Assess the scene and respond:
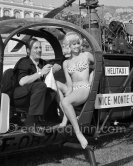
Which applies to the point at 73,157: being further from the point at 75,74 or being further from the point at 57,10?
the point at 57,10

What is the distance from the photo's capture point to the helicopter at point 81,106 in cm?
377

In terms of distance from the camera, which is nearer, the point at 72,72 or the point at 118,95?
the point at 72,72

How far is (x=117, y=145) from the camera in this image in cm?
525

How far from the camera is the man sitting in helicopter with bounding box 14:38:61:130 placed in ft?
12.7

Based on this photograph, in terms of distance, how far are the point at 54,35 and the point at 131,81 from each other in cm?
134

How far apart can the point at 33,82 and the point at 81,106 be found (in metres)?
0.73

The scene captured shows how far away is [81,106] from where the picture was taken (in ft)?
14.4

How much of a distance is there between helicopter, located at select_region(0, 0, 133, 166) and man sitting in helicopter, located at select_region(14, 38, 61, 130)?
0.69 ft

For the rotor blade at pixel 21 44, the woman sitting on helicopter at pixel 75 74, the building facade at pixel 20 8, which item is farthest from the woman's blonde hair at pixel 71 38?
the building facade at pixel 20 8

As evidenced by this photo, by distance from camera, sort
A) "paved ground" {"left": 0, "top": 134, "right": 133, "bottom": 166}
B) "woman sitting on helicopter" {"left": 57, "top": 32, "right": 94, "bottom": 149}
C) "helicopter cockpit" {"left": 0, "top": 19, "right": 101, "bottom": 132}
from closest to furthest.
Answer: "helicopter cockpit" {"left": 0, "top": 19, "right": 101, "bottom": 132} < "woman sitting on helicopter" {"left": 57, "top": 32, "right": 94, "bottom": 149} < "paved ground" {"left": 0, "top": 134, "right": 133, "bottom": 166}

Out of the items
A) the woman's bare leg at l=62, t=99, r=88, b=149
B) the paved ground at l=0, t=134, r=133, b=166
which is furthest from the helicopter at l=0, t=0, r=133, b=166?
the paved ground at l=0, t=134, r=133, b=166

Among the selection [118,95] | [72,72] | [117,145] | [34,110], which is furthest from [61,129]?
[117,145]

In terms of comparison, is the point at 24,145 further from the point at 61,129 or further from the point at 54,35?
the point at 54,35

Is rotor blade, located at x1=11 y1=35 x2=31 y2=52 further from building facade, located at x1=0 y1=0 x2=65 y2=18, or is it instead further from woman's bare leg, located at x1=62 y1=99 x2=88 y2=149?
building facade, located at x1=0 y1=0 x2=65 y2=18
